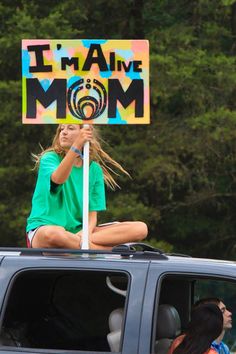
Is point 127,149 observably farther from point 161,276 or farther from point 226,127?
point 161,276

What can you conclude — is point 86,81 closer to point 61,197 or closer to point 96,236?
point 61,197

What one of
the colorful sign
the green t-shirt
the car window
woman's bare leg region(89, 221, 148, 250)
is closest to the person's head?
the car window

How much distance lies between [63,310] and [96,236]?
2.23 feet

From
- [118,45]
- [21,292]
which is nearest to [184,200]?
[118,45]

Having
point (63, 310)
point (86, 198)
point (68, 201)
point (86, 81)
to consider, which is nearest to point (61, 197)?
point (68, 201)

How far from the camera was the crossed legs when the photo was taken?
232 inches

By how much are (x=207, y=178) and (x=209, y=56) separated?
2356mm

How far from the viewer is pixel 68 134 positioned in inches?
259

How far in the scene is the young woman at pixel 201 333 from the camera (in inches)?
185

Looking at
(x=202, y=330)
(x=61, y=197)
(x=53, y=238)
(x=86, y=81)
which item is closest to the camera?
(x=202, y=330)

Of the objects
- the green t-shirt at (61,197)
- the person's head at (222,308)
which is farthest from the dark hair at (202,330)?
the green t-shirt at (61,197)

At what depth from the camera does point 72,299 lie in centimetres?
575

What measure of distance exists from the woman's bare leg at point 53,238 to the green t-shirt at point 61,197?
0.60ft

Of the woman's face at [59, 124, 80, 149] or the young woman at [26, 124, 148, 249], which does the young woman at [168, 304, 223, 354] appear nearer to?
the young woman at [26, 124, 148, 249]
